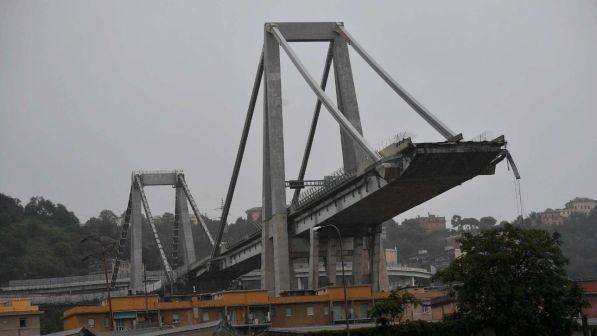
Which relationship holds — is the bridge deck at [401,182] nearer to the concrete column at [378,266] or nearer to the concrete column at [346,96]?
the concrete column at [378,266]

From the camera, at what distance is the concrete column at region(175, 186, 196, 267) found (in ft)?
554

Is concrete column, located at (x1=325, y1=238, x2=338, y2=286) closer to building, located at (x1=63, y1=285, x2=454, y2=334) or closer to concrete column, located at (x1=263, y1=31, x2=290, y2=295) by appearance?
concrete column, located at (x1=263, y1=31, x2=290, y2=295)

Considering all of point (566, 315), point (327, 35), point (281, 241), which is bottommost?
point (566, 315)

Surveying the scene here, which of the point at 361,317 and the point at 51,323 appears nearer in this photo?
the point at 361,317

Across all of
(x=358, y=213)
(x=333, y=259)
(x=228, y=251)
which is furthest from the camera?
(x=228, y=251)

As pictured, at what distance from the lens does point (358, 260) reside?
110m

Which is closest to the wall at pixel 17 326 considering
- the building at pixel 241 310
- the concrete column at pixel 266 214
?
the building at pixel 241 310

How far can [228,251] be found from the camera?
461 feet

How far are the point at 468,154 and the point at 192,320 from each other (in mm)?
27122

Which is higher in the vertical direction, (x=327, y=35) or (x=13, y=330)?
(x=327, y=35)

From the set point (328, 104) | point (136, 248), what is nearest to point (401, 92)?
point (328, 104)

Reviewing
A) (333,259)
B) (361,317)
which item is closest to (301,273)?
(333,259)

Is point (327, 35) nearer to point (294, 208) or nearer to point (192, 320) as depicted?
point (294, 208)

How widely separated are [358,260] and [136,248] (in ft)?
211
